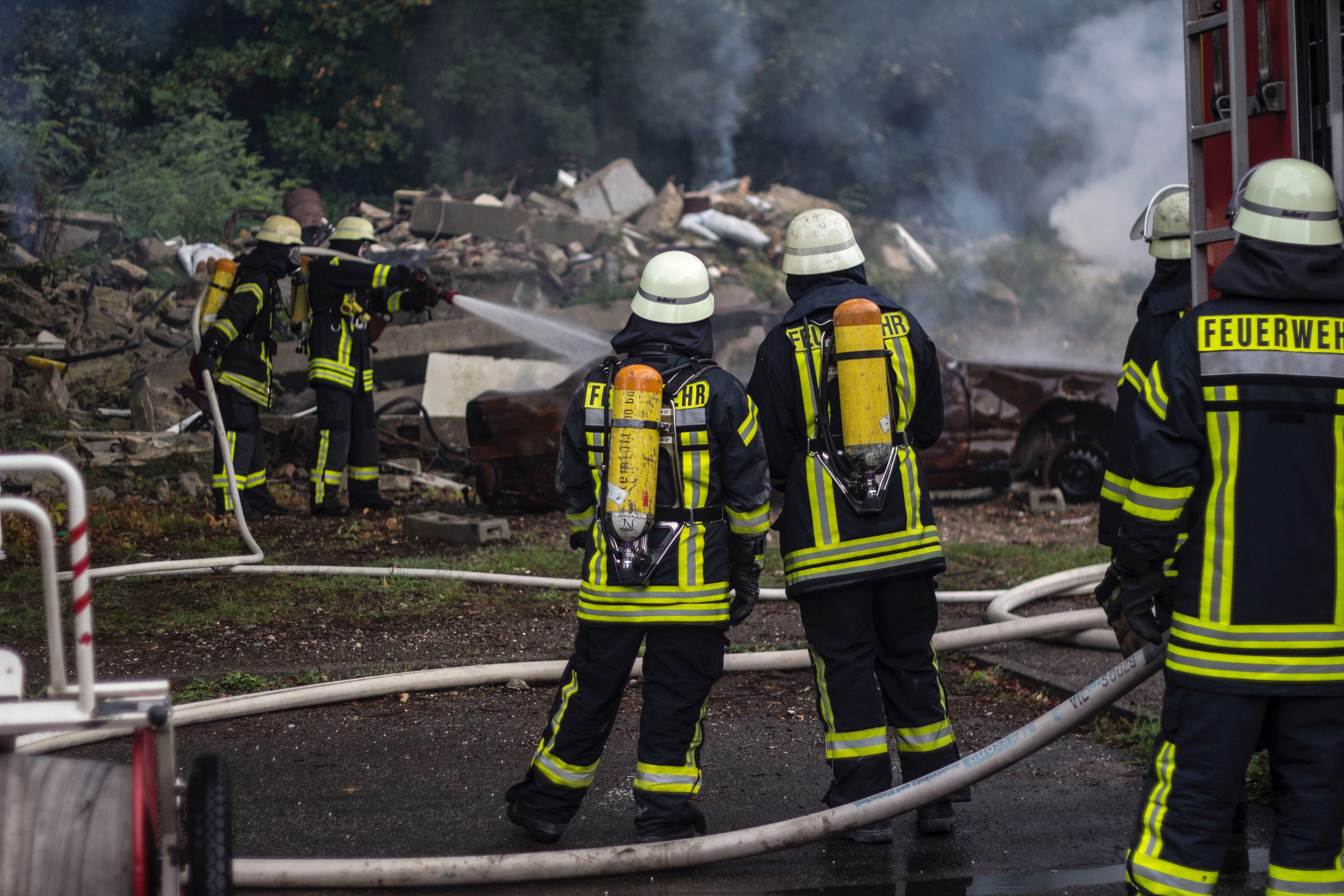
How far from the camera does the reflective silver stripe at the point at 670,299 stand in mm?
3361

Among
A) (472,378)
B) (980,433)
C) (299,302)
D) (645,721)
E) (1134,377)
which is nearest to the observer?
(645,721)

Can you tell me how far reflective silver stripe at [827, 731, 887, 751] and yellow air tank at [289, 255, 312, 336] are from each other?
6.31 metres

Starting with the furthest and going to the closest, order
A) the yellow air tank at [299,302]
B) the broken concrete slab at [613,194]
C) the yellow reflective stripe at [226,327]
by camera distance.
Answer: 1. the broken concrete slab at [613,194]
2. the yellow air tank at [299,302]
3. the yellow reflective stripe at [226,327]

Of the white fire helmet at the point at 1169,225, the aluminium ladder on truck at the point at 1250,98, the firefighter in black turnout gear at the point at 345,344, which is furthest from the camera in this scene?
the firefighter in black turnout gear at the point at 345,344

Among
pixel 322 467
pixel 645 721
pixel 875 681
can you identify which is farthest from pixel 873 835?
pixel 322 467

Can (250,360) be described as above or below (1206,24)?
below

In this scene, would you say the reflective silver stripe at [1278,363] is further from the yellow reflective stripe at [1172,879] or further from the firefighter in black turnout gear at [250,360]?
the firefighter in black turnout gear at [250,360]

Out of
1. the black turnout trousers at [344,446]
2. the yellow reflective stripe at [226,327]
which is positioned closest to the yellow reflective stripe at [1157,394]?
the black turnout trousers at [344,446]

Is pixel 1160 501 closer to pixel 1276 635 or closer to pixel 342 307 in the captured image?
pixel 1276 635

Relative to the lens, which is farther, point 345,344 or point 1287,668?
point 345,344

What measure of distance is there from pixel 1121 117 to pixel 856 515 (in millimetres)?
20184

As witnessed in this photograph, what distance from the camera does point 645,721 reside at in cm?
324

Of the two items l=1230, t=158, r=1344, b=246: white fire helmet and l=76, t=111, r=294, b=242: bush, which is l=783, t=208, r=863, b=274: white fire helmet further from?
l=76, t=111, r=294, b=242: bush

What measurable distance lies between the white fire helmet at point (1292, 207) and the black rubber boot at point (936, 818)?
6.00 ft
